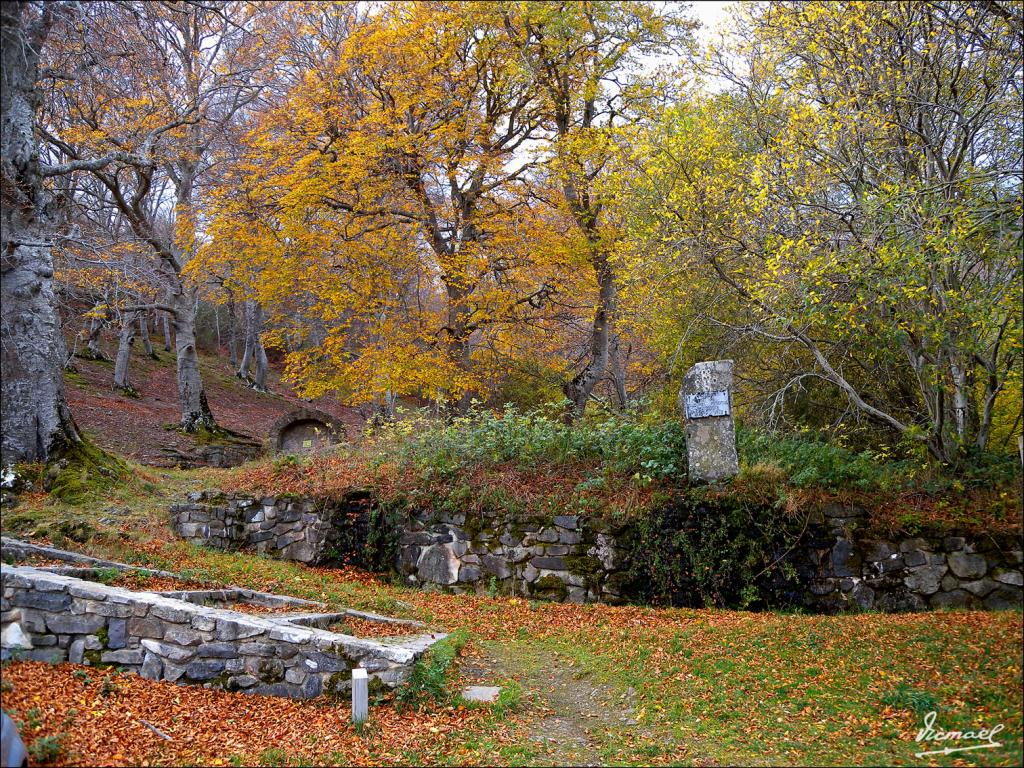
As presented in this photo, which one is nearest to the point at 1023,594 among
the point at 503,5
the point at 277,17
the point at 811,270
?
the point at 811,270

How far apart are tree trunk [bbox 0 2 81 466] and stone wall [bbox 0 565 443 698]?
4888 millimetres

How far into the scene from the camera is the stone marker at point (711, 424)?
8477mm

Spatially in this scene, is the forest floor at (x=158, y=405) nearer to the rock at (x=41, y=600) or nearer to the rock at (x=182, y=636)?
the rock at (x=41, y=600)

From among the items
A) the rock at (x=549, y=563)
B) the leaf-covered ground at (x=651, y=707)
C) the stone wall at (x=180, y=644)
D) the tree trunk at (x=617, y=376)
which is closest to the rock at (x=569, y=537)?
the rock at (x=549, y=563)

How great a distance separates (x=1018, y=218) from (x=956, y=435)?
314cm

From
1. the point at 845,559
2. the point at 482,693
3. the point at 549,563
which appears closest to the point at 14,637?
the point at 482,693

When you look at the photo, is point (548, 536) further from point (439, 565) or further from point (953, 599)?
point (953, 599)

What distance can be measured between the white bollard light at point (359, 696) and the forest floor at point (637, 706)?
103mm

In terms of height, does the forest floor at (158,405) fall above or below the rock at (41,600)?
above

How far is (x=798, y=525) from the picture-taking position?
26.1ft

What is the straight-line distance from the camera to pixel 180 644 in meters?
5.33

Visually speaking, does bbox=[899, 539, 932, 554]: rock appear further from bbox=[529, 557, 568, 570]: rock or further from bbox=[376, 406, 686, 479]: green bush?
bbox=[529, 557, 568, 570]: rock

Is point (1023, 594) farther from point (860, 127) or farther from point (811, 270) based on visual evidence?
point (860, 127)

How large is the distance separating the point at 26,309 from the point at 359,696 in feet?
24.5
